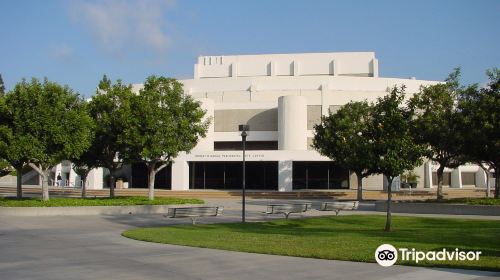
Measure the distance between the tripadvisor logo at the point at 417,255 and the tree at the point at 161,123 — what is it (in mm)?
18971

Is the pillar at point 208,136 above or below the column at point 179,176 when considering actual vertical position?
above

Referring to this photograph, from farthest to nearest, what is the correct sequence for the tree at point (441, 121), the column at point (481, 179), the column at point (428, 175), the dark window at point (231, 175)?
the column at point (481, 179) → the column at point (428, 175) → the dark window at point (231, 175) → the tree at point (441, 121)

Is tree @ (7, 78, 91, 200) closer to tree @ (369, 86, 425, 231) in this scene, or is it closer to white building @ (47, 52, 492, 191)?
Result: tree @ (369, 86, 425, 231)

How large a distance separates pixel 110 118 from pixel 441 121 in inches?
726

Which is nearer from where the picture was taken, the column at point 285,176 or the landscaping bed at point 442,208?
the landscaping bed at point 442,208

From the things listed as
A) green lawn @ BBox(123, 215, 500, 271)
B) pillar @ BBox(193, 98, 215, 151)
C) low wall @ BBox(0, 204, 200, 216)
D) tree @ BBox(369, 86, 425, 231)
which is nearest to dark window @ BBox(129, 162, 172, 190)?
pillar @ BBox(193, 98, 215, 151)

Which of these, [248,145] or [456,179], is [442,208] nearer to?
[248,145]

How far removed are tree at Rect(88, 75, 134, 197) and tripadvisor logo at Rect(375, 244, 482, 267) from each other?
64.6ft

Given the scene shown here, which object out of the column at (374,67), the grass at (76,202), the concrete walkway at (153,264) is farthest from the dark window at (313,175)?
the concrete walkway at (153,264)

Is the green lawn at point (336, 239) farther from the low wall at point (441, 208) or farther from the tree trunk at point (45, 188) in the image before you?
the tree trunk at point (45, 188)

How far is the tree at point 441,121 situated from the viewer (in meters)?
28.6

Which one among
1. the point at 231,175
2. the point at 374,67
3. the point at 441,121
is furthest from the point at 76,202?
the point at 374,67

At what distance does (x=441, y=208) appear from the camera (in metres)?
27.4

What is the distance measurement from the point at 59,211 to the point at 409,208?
18.2 m
